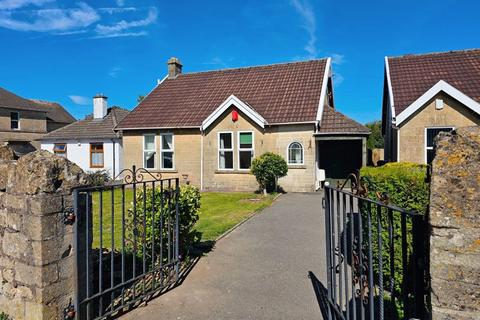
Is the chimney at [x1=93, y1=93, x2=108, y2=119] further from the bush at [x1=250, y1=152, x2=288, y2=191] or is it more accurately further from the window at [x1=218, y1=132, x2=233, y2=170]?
the bush at [x1=250, y1=152, x2=288, y2=191]

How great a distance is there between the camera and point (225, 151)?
57.8 ft

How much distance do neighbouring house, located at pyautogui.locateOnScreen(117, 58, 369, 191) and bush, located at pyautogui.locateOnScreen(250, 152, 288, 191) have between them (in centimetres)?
110

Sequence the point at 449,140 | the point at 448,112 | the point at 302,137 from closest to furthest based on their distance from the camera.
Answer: the point at 449,140 → the point at 448,112 → the point at 302,137

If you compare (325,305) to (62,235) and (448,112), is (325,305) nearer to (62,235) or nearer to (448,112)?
(62,235)

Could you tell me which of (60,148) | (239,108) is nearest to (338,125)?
(239,108)

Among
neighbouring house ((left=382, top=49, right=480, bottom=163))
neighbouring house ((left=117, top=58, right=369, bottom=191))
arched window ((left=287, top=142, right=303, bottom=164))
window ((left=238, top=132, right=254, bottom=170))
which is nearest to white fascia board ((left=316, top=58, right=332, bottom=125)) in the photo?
neighbouring house ((left=117, top=58, right=369, bottom=191))

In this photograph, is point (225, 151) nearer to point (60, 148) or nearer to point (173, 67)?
point (173, 67)

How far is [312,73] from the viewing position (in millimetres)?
19000

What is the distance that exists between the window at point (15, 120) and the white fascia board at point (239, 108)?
2595 cm

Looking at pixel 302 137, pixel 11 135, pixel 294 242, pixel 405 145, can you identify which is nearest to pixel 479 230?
pixel 294 242

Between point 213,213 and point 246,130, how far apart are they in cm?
664

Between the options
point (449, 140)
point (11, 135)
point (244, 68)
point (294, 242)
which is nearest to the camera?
point (449, 140)

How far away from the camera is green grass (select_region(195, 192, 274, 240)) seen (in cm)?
887

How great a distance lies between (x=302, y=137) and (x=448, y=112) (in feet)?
19.9
